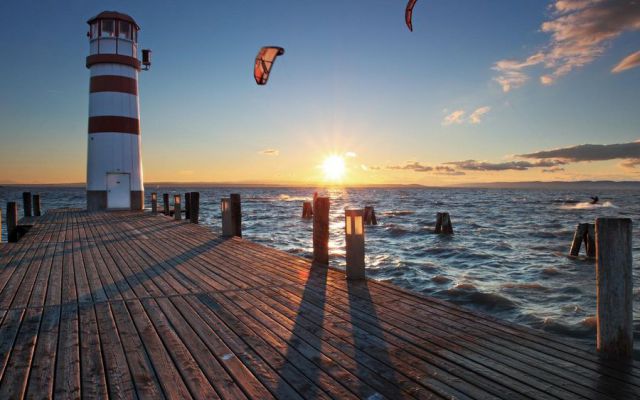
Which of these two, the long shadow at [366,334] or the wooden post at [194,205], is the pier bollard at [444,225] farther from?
the long shadow at [366,334]

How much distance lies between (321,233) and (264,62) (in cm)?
661

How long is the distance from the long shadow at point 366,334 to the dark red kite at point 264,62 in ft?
26.2

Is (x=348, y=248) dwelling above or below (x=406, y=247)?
above

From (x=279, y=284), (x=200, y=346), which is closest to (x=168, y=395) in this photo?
(x=200, y=346)

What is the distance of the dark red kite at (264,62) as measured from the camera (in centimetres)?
1243

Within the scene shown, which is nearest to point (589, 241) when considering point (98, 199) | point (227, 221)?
point (227, 221)

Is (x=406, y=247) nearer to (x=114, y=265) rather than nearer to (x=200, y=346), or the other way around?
(x=114, y=265)

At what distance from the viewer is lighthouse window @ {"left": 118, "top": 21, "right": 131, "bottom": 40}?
21.9m

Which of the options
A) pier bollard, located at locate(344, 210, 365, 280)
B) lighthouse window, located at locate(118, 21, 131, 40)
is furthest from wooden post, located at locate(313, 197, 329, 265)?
lighthouse window, located at locate(118, 21, 131, 40)

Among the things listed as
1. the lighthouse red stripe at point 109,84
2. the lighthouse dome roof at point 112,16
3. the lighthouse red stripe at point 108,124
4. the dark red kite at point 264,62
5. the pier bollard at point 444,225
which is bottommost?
the pier bollard at point 444,225

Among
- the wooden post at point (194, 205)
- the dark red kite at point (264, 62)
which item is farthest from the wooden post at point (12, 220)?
the dark red kite at point (264, 62)

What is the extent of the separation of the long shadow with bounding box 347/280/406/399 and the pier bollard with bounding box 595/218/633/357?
1.88 m

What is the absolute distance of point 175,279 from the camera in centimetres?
692

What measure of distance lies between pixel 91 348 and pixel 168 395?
Answer: 1.33 m
